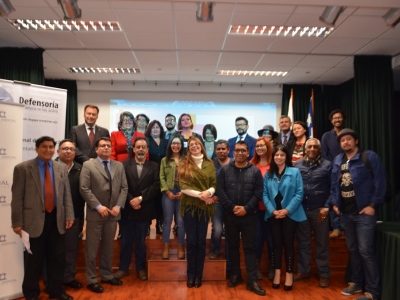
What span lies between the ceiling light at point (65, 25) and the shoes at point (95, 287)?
10.7 ft

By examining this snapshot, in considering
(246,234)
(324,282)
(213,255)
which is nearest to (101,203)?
(213,255)

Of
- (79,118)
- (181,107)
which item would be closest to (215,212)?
(181,107)

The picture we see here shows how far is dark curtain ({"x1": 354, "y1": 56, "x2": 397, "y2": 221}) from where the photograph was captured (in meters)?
5.73

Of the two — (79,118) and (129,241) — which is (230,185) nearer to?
(129,241)

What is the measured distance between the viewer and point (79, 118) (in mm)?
8250

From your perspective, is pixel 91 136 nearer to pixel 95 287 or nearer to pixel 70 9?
pixel 70 9

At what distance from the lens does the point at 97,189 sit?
362cm

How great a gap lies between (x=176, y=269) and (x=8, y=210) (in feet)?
6.13

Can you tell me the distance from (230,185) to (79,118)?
5.71 metres

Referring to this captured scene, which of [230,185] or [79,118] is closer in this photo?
[230,185]

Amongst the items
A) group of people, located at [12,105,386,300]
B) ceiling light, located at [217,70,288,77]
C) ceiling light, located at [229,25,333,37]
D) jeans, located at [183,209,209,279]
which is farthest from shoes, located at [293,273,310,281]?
ceiling light, located at [217,70,288,77]

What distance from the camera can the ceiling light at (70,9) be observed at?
147 inches

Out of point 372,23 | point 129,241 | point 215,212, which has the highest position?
point 372,23

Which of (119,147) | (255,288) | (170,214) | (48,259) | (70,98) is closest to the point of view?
(48,259)
